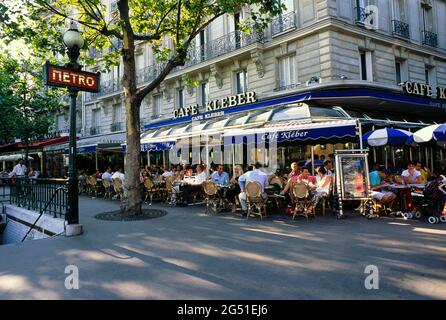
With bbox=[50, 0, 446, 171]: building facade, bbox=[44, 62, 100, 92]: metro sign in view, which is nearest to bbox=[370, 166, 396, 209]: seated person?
bbox=[50, 0, 446, 171]: building facade

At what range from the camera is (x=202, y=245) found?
6168mm

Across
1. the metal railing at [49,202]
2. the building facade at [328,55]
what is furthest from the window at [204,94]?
the metal railing at [49,202]

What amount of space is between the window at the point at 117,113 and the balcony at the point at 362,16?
17.6 m

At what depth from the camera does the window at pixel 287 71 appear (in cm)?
1627

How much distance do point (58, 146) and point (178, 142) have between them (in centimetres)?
880

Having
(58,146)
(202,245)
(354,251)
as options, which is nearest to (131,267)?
(202,245)

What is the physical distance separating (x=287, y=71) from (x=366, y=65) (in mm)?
3719

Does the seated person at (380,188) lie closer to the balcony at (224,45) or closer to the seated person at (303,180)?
the seated person at (303,180)

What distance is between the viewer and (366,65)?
16.4 meters

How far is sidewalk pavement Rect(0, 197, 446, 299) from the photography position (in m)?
4.02

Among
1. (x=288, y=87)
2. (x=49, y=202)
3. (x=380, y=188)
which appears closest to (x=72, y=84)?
(x=49, y=202)

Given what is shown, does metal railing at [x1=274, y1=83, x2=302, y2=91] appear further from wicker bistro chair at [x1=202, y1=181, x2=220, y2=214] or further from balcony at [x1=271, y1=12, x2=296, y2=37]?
wicker bistro chair at [x1=202, y1=181, x2=220, y2=214]

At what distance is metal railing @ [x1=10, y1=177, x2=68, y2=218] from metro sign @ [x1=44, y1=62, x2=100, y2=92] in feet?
7.47

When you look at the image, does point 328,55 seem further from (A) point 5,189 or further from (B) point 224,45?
(A) point 5,189
